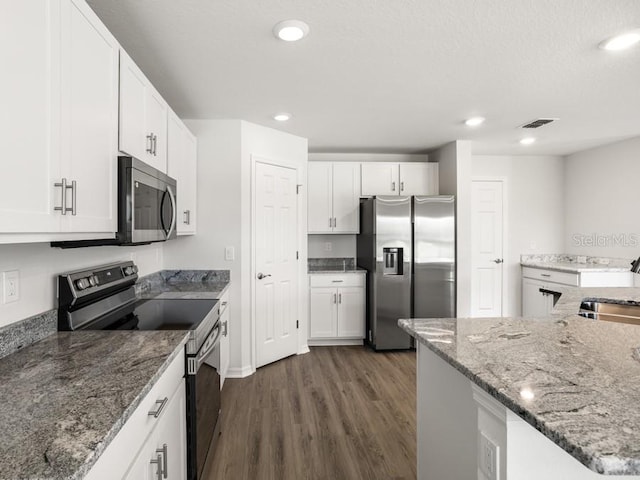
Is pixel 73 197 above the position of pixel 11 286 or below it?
above

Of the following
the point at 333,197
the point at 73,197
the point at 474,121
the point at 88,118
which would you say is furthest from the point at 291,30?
the point at 333,197

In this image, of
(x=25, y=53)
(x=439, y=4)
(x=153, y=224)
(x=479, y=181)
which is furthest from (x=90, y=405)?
(x=479, y=181)

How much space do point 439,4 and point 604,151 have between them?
3956mm

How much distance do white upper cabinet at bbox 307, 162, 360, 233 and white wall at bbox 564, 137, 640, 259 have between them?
297 centimetres

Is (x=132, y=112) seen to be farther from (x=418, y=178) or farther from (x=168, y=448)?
(x=418, y=178)

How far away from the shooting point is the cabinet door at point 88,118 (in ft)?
3.90

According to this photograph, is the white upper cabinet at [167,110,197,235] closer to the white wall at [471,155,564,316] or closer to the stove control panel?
the stove control panel

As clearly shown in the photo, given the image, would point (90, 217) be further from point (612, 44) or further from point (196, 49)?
point (612, 44)

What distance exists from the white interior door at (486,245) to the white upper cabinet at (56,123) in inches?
175

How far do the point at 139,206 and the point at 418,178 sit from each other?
347cm

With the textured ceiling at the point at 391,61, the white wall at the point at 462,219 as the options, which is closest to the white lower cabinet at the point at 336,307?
the white wall at the point at 462,219

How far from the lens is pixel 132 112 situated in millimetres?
1746

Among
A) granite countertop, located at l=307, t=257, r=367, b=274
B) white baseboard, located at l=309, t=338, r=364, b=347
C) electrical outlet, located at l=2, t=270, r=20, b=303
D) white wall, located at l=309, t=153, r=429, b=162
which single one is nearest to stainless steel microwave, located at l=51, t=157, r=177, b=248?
electrical outlet, located at l=2, t=270, r=20, b=303

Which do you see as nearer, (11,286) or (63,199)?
(63,199)
